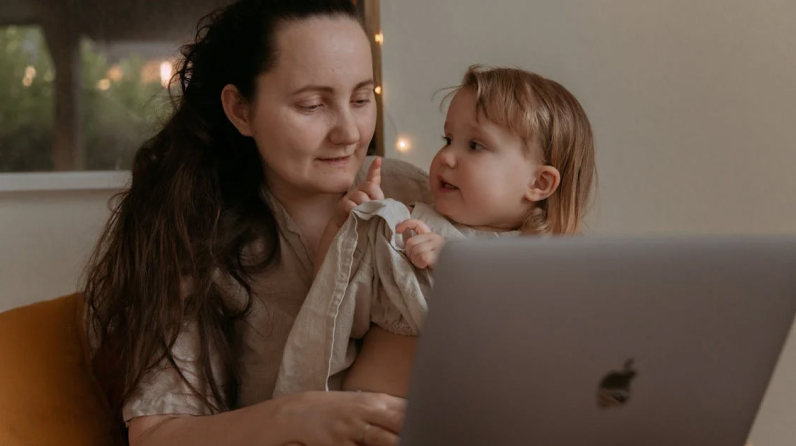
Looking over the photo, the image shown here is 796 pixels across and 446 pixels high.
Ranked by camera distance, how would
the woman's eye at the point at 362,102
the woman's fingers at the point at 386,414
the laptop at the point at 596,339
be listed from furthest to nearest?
the woman's eye at the point at 362,102
the woman's fingers at the point at 386,414
the laptop at the point at 596,339

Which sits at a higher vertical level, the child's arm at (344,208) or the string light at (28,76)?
the string light at (28,76)

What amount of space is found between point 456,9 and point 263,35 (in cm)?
65

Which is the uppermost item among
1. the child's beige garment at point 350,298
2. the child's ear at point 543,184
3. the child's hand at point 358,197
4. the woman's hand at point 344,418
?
the child's ear at point 543,184

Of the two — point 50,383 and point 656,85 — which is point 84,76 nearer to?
point 50,383

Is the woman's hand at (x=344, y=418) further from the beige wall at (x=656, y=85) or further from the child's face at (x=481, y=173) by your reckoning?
the beige wall at (x=656, y=85)

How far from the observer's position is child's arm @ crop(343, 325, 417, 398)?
4.32 feet

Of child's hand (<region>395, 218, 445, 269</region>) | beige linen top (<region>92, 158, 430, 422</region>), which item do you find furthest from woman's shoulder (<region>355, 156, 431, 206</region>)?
child's hand (<region>395, 218, 445, 269</region>)

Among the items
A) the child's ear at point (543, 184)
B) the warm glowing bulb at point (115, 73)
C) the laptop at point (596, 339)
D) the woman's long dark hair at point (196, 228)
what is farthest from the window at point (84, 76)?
the laptop at point (596, 339)

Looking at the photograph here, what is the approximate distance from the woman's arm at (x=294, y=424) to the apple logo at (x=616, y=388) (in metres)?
0.31

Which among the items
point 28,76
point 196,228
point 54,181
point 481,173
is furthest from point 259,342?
point 28,76

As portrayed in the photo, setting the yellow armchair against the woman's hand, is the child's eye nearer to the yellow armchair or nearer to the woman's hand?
the woman's hand

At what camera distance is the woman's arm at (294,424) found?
3.62ft

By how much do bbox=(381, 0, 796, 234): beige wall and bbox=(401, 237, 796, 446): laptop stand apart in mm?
1215

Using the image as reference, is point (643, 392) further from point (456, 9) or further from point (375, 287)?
point (456, 9)
